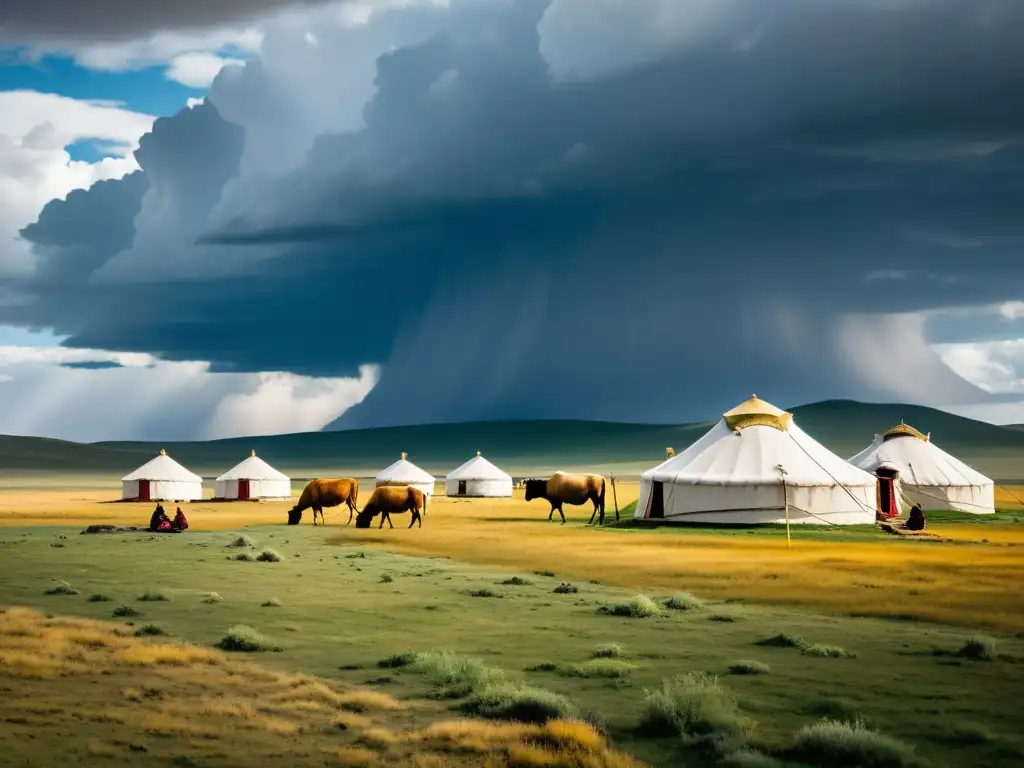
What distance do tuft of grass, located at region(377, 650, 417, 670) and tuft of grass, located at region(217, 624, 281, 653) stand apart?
1.91 metres

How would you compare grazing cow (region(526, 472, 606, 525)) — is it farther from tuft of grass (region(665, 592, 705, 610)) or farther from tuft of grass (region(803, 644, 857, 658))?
tuft of grass (region(803, 644, 857, 658))

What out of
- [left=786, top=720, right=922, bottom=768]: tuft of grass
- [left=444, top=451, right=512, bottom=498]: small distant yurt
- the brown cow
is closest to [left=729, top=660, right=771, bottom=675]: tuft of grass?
[left=786, top=720, right=922, bottom=768]: tuft of grass

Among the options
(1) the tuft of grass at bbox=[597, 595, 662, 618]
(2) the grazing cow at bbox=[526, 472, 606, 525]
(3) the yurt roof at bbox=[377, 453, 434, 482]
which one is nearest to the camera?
(1) the tuft of grass at bbox=[597, 595, 662, 618]

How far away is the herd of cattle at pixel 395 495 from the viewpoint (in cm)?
4456

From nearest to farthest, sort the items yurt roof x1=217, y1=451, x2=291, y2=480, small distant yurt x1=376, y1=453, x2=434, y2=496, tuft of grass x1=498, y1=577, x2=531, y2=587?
tuft of grass x1=498, y1=577, x2=531, y2=587, small distant yurt x1=376, y1=453, x2=434, y2=496, yurt roof x1=217, y1=451, x2=291, y2=480

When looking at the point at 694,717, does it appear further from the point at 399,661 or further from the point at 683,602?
the point at 683,602

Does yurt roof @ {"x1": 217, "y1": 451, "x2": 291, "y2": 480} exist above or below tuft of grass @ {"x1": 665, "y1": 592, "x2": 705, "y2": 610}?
above

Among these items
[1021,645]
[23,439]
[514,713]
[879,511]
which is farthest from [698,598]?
[23,439]

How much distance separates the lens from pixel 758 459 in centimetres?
4197

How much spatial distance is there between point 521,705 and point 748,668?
3532mm

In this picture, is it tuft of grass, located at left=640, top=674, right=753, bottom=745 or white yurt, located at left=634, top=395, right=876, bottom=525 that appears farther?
A: white yurt, located at left=634, top=395, right=876, bottom=525

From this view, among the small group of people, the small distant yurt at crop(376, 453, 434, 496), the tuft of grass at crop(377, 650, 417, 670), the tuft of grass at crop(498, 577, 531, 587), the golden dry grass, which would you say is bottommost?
the golden dry grass

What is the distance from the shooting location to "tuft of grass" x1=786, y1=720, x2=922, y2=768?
933 cm

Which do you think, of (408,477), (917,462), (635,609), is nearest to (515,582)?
(635,609)
